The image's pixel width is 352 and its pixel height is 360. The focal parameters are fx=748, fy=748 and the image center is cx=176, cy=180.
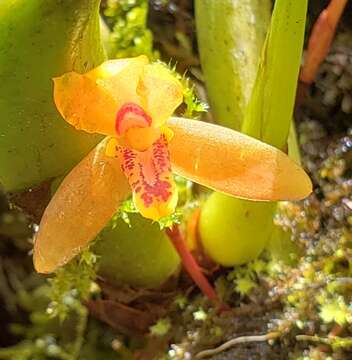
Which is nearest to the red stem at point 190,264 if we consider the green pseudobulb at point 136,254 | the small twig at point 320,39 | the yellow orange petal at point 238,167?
the green pseudobulb at point 136,254

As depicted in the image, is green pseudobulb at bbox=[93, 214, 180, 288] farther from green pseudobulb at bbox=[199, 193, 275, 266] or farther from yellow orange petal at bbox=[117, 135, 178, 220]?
yellow orange petal at bbox=[117, 135, 178, 220]

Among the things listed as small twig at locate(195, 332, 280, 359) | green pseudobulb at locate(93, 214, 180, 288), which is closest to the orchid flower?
green pseudobulb at locate(93, 214, 180, 288)


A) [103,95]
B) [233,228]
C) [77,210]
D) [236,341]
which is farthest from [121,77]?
[236,341]

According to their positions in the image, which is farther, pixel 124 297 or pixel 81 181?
pixel 124 297

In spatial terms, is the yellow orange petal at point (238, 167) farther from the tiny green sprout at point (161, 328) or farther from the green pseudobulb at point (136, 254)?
the tiny green sprout at point (161, 328)

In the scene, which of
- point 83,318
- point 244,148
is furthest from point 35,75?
point 83,318

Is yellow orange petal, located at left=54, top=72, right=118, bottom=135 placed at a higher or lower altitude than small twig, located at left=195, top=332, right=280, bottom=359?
higher

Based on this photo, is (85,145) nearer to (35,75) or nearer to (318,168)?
(35,75)
